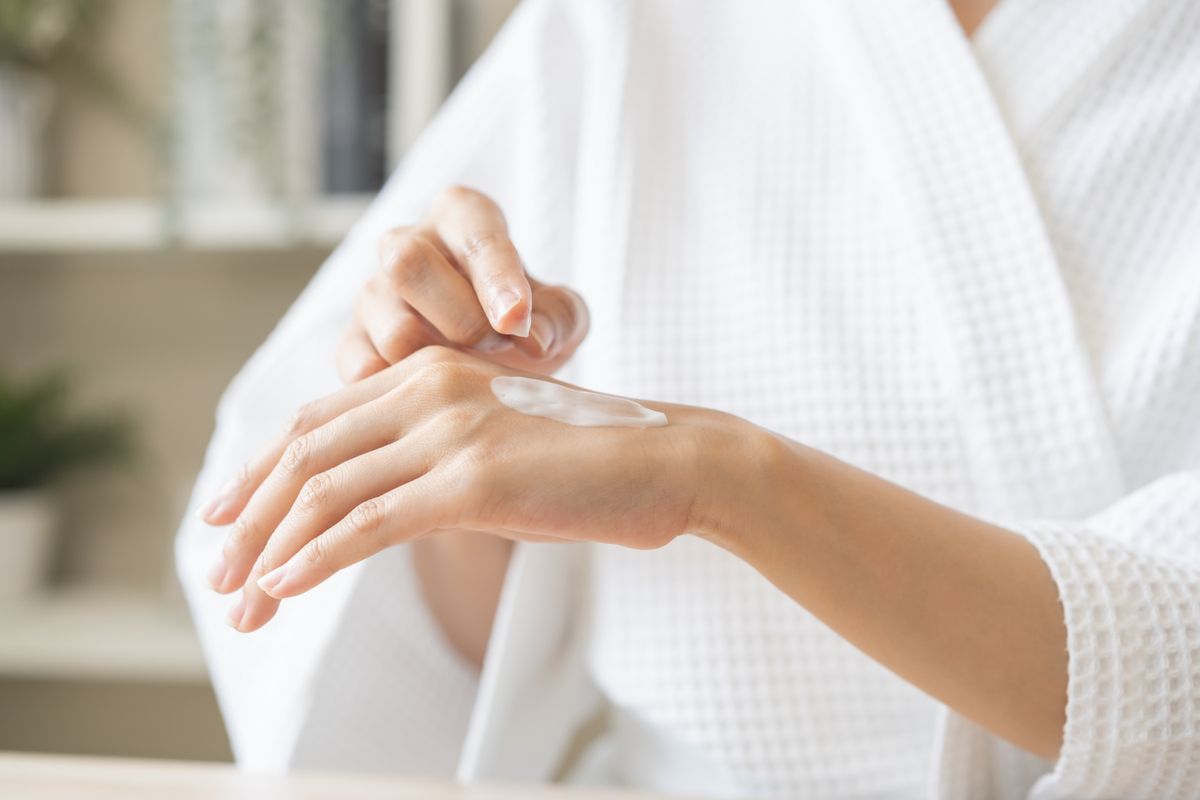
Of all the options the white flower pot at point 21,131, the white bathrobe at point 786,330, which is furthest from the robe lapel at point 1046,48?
Answer: the white flower pot at point 21,131

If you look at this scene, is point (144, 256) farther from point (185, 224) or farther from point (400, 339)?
point (400, 339)

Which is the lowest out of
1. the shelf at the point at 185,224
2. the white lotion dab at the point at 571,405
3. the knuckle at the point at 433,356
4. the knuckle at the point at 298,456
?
the shelf at the point at 185,224

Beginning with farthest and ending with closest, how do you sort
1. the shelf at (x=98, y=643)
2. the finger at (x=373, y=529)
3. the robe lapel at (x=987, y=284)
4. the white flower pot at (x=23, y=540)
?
the white flower pot at (x=23, y=540), the shelf at (x=98, y=643), the robe lapel at (x=987, y=284), the finger at (x=373, y=529)

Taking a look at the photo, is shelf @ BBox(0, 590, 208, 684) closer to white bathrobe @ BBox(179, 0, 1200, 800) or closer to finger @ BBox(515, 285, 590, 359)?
white bathrobe @ BBox(179, 0, 1200, 800)

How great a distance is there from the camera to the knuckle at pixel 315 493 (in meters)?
0.48

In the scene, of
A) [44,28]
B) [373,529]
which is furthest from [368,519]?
[44,28]

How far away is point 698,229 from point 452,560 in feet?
1.09

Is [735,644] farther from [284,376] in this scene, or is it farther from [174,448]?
[174,448]

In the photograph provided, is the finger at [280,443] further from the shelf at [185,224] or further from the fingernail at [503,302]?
the shelf at [185,224]

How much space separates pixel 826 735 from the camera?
29.3 inches

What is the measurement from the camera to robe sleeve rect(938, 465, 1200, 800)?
0.56m

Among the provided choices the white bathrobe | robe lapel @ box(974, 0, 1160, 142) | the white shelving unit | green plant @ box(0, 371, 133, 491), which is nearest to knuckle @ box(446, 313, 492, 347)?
the white bathrobe

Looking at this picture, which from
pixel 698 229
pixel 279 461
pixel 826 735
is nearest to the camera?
pixel 279 461

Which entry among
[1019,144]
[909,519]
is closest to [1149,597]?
[909,519]
